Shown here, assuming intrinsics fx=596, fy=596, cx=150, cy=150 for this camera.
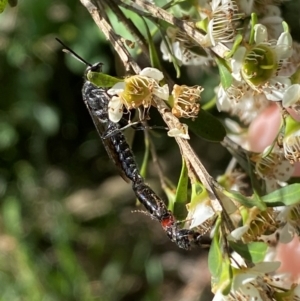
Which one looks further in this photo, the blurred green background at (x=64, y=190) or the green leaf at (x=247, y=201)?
the blurred green background at (x=64, y=190)

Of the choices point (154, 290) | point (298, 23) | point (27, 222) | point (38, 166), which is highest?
point (298, 23)

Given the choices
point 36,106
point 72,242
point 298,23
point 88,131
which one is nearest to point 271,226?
point 298,23

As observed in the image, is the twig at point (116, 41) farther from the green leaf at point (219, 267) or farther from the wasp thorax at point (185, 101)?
the green leaf at point (219, 267)

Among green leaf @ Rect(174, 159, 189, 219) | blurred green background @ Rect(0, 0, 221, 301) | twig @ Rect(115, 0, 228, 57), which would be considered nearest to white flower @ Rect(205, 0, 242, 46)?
twig @ Rect(115, 0, 228, 57)

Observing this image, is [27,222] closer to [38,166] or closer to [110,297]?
[38,166]

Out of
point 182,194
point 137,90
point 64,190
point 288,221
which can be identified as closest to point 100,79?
point 137,90

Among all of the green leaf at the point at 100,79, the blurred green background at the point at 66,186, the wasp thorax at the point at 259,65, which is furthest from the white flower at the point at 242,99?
the blurred green background at the point at 66,186
